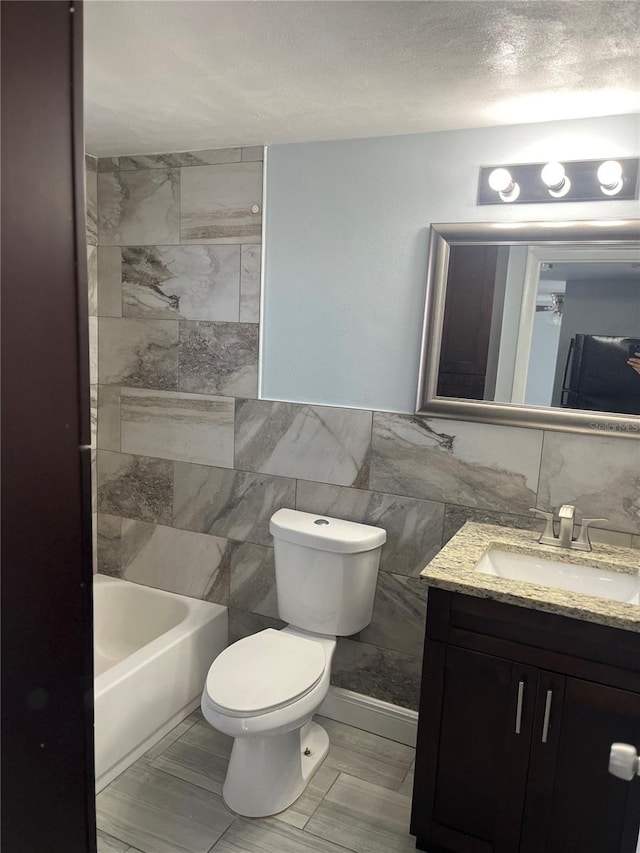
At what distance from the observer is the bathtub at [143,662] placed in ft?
7.39

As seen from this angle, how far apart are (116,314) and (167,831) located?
208cm

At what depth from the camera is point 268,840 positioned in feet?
6.70

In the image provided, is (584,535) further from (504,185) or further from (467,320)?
(504,185)

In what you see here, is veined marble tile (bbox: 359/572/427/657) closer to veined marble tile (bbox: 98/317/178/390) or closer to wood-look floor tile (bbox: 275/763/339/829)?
wood-look floor tile (bbox: 275/763/339/829)

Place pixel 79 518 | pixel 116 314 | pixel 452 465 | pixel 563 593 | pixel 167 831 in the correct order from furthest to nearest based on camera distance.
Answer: pixel 116 314 < pixel 452 465 < pixel 167 831 < pixel 563 593 < pixel 79 518

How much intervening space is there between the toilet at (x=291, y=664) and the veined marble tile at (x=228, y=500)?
0.15 meters

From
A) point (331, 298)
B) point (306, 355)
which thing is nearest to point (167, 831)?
point (306, 355)

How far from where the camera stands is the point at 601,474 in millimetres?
2162

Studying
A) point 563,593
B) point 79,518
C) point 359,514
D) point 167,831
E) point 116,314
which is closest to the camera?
point 79,518

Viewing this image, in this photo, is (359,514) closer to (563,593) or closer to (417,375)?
(417,375)

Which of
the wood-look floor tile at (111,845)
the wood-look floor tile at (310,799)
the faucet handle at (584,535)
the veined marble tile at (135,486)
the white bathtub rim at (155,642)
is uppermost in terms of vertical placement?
the faucet handle at (584,535)

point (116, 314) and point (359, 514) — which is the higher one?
point (116, 314)

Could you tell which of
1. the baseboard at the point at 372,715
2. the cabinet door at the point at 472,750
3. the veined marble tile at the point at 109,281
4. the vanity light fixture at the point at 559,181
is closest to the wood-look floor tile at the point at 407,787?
the baseboard at the point at 372,715

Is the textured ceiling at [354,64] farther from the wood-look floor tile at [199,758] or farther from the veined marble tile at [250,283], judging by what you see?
the wood-look floor tile at [199,758]
